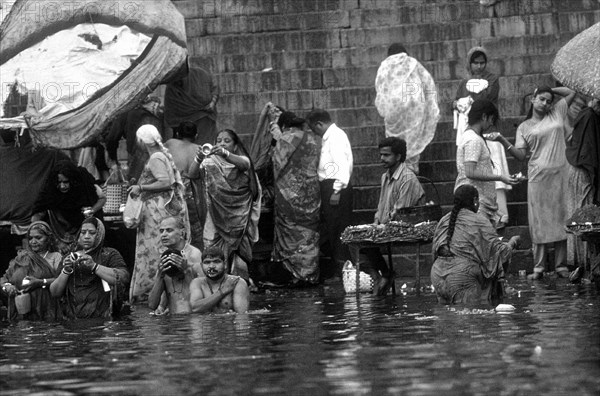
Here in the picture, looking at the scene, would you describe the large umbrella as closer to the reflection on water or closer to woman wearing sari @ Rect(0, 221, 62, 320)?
the reflection on water

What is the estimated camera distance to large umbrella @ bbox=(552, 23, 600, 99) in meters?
13.9

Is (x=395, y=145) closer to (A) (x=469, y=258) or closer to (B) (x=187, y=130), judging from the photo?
(A) (x=469, y=258)

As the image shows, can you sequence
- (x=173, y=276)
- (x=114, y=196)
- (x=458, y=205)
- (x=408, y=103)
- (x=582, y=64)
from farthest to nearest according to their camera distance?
(x=408, y=103) → (x=114, y=196) → (x=582, y=64) → (x=173, y=276) → (x=458, y=205)

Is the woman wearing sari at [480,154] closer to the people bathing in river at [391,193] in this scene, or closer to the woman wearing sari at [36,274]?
the people bathing in river at [391,193]

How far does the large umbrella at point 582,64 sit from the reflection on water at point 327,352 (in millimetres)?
1734

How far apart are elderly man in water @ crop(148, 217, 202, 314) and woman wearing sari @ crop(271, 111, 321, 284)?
3447 mm

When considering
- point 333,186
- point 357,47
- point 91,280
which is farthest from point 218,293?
point 357,47

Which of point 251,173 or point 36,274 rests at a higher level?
point 251,173

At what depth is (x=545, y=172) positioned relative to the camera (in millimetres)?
16859

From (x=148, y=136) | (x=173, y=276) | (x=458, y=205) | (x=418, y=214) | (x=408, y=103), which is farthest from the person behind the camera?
(x=408, y=103)

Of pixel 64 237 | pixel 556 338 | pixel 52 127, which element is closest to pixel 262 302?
pixel 64 237

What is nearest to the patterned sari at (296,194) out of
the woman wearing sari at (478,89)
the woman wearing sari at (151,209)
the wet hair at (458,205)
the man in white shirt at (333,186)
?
the man in white shirt at (333,186)

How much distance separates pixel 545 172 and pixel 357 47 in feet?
17.0

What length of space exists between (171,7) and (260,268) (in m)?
2.85
